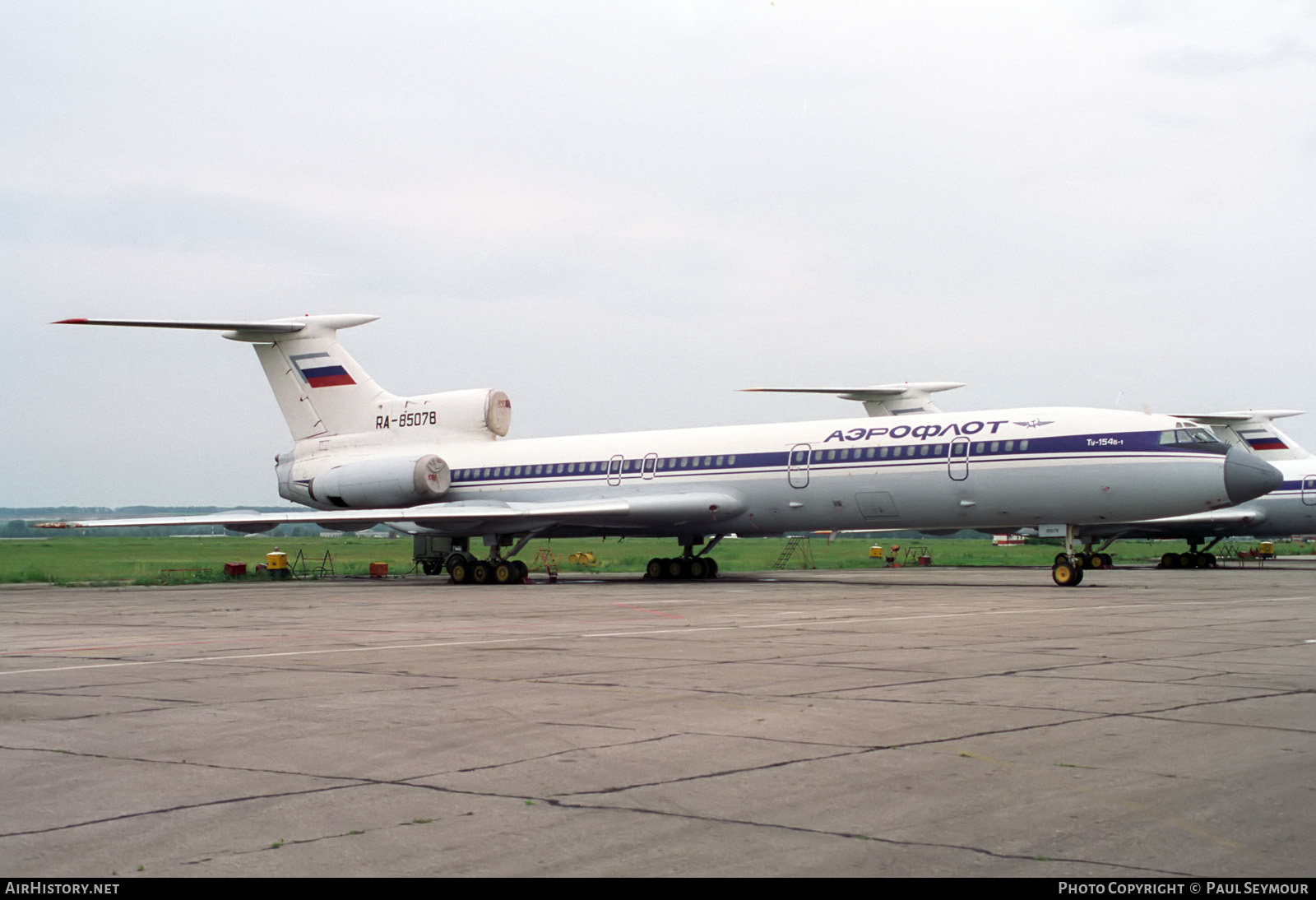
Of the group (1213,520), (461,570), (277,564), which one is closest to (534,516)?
(461,570)

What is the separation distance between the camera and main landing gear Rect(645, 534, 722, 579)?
113ft

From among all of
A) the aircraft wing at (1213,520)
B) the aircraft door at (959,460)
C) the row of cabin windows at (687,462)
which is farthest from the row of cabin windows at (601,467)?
the aircraft wing at (1213,520)

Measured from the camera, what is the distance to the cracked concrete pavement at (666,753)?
17.0 ft

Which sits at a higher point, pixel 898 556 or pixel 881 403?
pixel 881 403

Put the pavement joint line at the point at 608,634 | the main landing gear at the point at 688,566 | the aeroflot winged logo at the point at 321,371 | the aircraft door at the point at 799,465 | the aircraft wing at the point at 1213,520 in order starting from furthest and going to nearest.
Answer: the aircraft wing at the point at 1213,520, the aeroflot winged logo at the point at 321,371, the main landing gear at the point at 688,566, the aircraft door at the point at 799,465, the pavement joint line at the point at 608,634

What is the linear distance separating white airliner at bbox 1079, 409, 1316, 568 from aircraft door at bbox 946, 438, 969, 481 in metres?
16.7

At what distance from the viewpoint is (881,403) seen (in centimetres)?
5219

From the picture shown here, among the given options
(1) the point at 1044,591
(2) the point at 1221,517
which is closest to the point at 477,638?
(1) the point at 1044,591

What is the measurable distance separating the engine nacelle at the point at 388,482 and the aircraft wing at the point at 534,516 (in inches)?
33.0

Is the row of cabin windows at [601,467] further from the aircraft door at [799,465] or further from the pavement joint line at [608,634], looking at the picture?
the pavement joint line at [608,634]

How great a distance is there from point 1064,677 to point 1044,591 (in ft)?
49.6

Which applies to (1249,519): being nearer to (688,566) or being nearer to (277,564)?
(688,566)

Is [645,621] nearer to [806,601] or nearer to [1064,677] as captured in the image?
[806,601]
